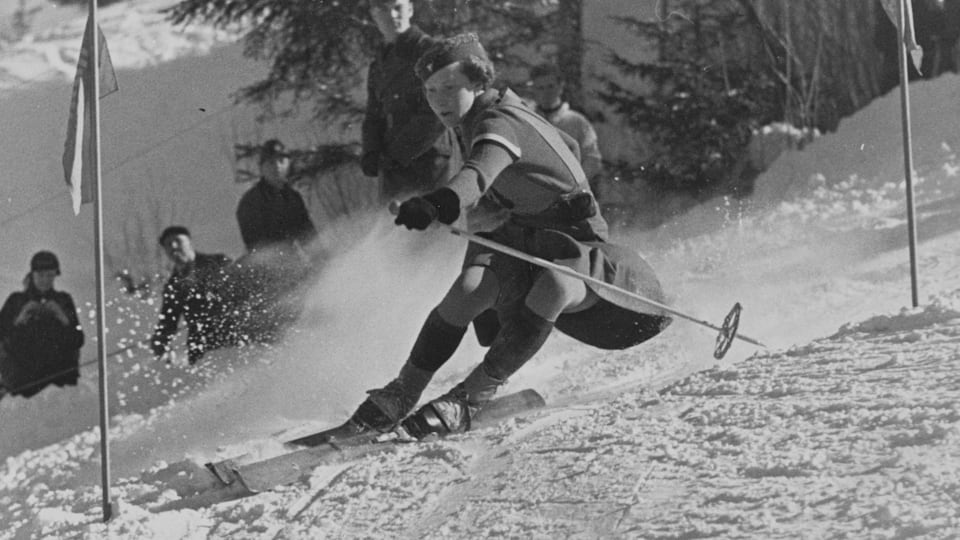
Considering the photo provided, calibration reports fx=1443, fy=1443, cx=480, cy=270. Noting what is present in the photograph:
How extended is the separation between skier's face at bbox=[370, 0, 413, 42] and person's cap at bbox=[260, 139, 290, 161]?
1.22 m

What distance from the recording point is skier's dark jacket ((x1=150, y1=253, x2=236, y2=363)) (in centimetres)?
787

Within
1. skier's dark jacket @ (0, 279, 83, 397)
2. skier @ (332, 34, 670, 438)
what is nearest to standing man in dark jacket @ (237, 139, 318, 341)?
skier's dark jacket @ (0, 279, 83, 397)

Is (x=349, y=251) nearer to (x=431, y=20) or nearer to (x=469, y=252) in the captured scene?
(x=431, y=20)

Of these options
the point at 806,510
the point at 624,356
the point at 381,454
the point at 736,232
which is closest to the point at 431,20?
the point at 736,232

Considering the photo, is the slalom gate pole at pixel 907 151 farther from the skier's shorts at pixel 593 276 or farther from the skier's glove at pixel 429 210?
the skier's glove at pixel 429 210

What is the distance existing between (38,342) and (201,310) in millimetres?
878

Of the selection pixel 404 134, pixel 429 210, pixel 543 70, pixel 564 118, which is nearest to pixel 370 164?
pixel 404 134

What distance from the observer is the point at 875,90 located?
30.8 ft

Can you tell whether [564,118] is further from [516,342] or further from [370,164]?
[516,342]

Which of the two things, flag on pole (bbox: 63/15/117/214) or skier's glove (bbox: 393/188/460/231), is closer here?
skier's glove (bbox: 393/188/460/231)

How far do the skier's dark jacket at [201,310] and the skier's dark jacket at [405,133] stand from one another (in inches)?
66.0

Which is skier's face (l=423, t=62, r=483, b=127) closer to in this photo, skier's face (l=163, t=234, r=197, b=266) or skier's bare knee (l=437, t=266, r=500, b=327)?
skier's bare knee (l=437, t=266, r=500, b=327)

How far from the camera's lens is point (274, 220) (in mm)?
8312

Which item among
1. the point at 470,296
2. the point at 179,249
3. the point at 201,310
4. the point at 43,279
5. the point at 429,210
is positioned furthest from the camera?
the point at 179,249
